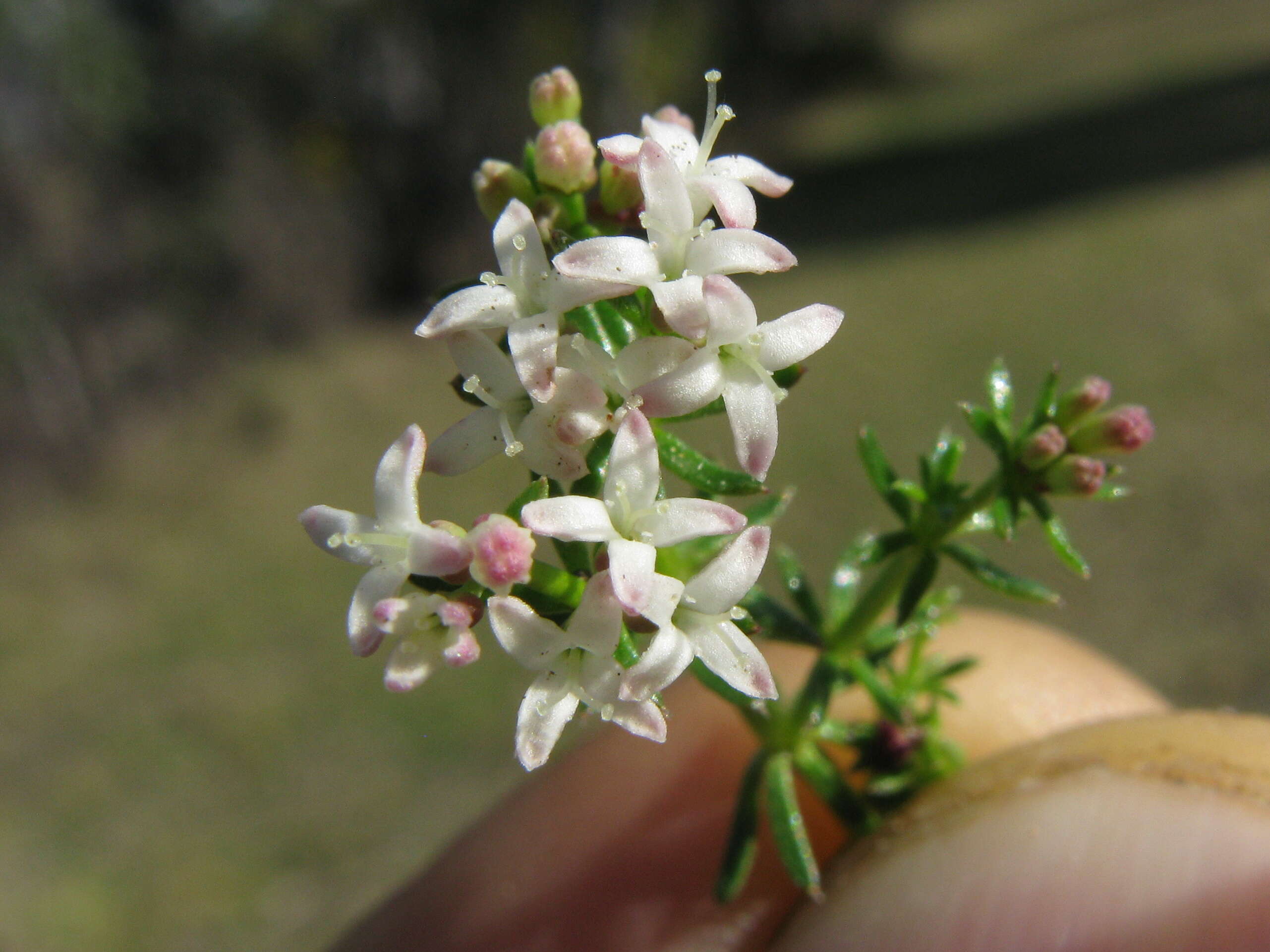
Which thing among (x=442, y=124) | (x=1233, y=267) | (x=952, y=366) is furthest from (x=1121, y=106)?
(x=442, y=124)

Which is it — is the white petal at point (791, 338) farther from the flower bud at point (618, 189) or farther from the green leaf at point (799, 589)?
the green leaf at point (799, 589)

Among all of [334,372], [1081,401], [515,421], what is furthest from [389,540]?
[334,372]

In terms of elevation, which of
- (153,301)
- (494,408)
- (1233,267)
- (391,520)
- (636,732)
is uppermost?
(153,301)

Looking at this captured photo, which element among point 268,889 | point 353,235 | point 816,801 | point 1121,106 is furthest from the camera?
point 1121,106

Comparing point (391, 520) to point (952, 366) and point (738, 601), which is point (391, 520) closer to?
point (738, 601)

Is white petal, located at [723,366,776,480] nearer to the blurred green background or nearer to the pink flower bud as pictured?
the pink flower bud

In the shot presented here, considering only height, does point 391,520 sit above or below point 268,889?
above

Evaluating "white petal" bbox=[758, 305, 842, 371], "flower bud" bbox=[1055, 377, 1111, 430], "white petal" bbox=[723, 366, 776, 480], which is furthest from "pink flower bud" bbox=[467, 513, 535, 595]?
"flower bud" bbox=[1055, 377, 1111, 430]
